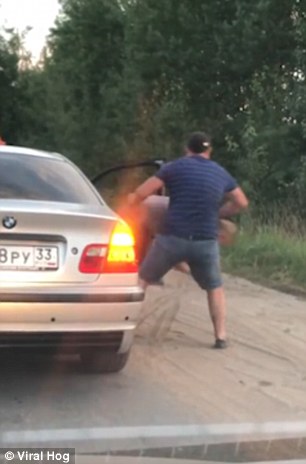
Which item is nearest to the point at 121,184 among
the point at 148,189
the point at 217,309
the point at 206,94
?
the point at 206,94

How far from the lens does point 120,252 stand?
6195mm

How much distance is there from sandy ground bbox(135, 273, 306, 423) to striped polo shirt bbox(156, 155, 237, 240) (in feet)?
3.06

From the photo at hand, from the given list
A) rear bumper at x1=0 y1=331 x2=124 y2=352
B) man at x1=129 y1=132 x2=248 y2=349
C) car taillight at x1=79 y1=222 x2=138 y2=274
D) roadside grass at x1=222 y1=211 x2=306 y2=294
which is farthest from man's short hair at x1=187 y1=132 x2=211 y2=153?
roadside grass at x1=222 y1=211 x2=306 y2=294

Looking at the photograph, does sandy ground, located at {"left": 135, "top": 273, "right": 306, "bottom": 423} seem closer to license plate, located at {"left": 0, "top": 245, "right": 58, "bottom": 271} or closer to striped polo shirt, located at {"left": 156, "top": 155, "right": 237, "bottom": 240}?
striped polo shirt, located at {"left": 156, "top": 155, "right": 237, "bottom": 240}

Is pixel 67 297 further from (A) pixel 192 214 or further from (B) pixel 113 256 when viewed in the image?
(A) pixel 192 214

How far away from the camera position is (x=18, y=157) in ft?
23.2

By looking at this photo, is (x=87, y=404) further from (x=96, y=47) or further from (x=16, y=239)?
(x=96, y=47)

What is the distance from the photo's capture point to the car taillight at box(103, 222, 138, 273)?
614cm

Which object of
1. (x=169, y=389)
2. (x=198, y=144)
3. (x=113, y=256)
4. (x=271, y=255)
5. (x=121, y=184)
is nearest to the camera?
(x=113, y=256)

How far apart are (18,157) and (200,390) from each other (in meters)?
A: 2.05

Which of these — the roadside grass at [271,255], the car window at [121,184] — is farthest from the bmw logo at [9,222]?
the car window at [121,184]

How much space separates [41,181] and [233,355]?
1981 mm

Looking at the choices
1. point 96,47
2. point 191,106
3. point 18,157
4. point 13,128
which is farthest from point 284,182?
point 13,128

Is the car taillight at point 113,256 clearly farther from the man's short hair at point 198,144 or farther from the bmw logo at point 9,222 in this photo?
the man's short hair at point 198,144
